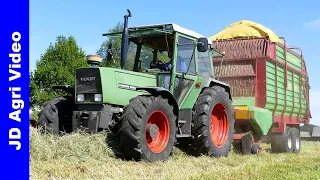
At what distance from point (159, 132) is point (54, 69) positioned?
27.0 meters

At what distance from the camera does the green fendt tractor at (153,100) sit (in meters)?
6.79

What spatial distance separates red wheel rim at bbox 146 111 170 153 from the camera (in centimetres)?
709

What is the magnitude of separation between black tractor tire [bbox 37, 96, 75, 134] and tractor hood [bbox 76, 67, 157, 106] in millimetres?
583

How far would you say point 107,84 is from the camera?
23.5ft

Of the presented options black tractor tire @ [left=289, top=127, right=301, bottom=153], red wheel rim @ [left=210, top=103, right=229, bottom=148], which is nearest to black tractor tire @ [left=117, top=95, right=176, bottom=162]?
red wheel rim @ [left=210, top=103, right=229, bottom=148]

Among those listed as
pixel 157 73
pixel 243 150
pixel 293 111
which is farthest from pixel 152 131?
pixel 293 111

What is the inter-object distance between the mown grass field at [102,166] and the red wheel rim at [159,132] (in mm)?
285

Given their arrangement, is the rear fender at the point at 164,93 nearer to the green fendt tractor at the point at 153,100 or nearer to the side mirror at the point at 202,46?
the green fendt tractor at the point at 153,100

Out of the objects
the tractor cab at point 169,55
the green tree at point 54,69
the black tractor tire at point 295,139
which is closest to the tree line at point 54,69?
the green tree at point 54,69

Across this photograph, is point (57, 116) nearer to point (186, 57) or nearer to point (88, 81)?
point (88, 81)

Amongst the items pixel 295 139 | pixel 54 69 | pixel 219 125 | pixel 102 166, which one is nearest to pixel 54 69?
pixel 54 69

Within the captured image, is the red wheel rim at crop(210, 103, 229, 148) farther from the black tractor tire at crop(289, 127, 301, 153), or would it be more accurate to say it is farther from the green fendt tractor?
the black tractor tire at crop(289, 127, 301, 153)

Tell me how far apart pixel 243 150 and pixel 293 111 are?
4068mm

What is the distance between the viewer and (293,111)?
43.6ft
